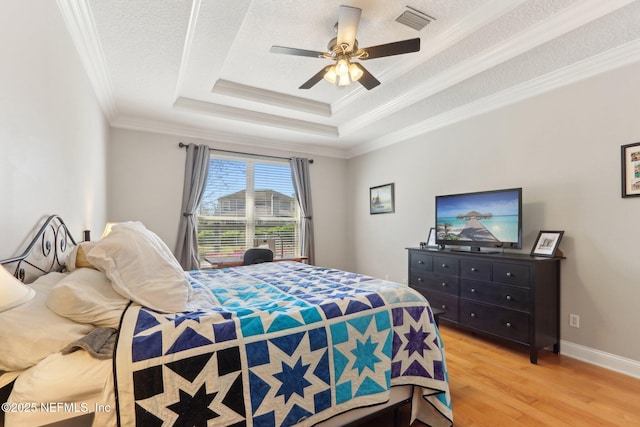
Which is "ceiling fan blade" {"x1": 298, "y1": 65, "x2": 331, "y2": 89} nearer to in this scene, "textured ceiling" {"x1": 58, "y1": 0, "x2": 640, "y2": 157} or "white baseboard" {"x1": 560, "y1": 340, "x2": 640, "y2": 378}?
"textured ceiling" {"x1": 58, "y1": 0, "x2": 640, "y2": 157}

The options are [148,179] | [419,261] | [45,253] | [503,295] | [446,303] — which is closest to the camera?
[45,253]

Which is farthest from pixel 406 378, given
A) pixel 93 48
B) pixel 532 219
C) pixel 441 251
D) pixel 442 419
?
pixel 93 48

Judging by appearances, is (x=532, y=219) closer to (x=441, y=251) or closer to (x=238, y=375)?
(x=441, y=251)

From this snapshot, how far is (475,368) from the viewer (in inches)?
100

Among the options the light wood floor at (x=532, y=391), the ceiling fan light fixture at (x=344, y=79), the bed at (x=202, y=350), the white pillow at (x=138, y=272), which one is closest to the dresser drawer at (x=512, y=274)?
the light wood floor at (x=532, y=391)

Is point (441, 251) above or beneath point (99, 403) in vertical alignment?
above

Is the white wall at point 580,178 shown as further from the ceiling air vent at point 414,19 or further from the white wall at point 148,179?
the white wall at point 148,179

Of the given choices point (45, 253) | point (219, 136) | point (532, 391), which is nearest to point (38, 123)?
point (45, 253)

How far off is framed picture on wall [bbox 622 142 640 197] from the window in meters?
4.08

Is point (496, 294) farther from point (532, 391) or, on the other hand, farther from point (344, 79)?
point (344, 79)

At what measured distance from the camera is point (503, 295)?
289cm

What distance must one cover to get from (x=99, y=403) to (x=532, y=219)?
364 cm

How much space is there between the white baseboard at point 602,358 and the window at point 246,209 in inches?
147

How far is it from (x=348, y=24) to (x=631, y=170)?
8.47 ft
